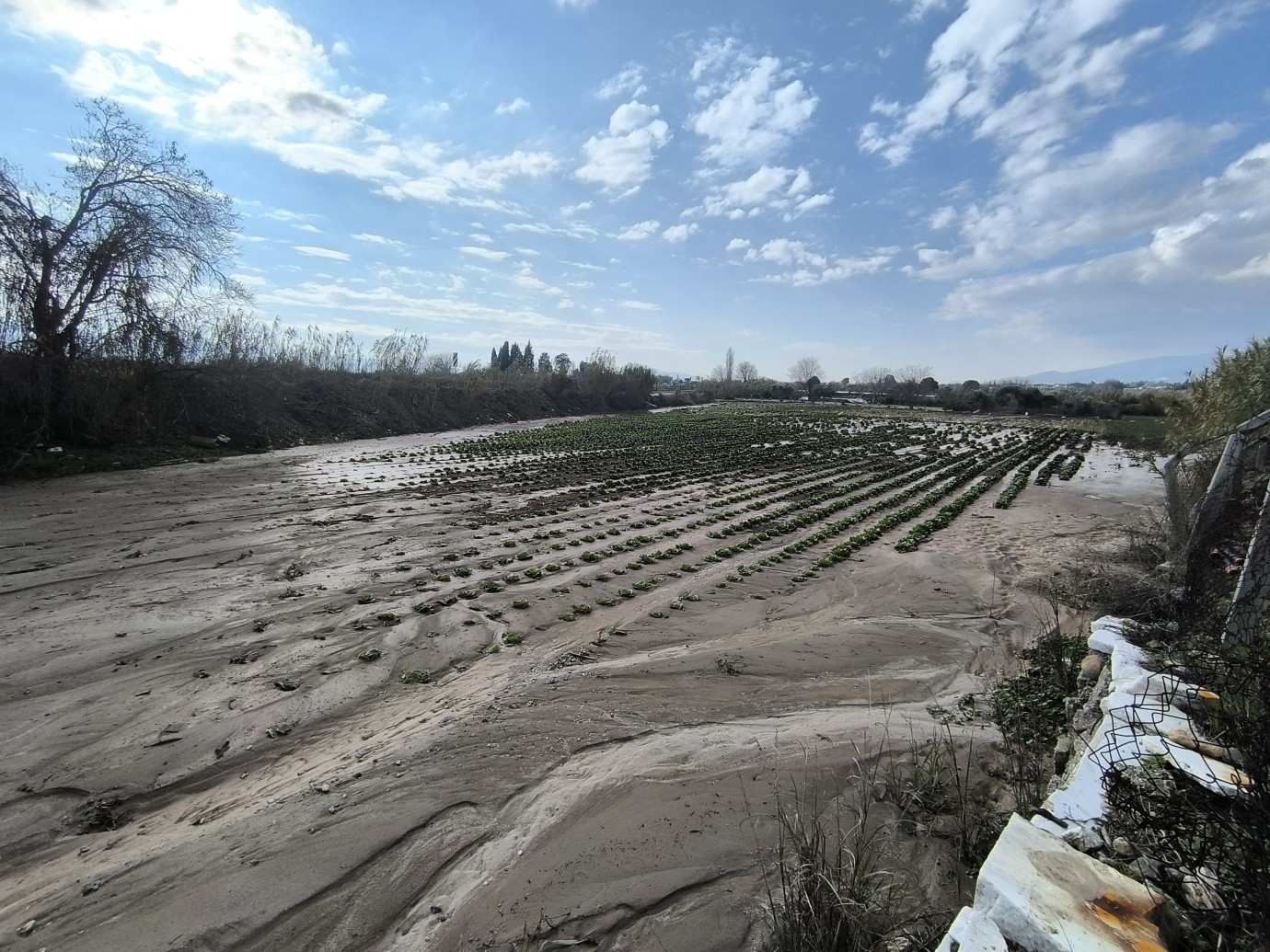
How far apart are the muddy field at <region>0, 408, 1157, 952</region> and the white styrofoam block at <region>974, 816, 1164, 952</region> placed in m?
1.36

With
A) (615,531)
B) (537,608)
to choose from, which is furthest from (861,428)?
(537,608)

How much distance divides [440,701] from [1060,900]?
4.68 m

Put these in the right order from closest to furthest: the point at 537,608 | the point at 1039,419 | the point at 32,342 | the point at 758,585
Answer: the point at 537,608 < the point at 758,585 < the point at 32,342 < the point at 1039,419

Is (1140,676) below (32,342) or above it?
below

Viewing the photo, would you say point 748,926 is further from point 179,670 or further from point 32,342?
point 32,342

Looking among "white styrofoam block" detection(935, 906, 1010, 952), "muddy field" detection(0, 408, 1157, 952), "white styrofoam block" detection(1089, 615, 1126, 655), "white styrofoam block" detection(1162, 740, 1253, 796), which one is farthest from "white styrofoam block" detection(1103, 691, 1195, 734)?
"muddy field" detection(0, 408, 1157, 952)

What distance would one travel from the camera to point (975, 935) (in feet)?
7.57

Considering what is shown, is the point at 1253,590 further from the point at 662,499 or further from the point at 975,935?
the point at 662,499

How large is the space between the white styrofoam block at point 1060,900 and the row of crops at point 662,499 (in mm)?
5256

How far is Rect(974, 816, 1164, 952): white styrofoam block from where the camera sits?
7.17 feet

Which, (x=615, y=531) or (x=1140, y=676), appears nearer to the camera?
(x=1140, y=676)

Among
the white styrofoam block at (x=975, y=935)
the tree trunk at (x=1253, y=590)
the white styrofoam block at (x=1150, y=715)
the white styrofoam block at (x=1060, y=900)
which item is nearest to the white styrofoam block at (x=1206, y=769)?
the white styrofoam block at (x=1150, y=715)

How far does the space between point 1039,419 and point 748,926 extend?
55651 mm

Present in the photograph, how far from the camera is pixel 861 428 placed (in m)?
36.7
